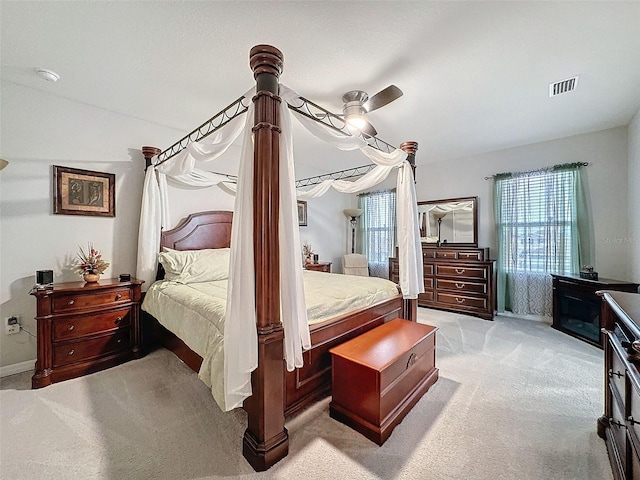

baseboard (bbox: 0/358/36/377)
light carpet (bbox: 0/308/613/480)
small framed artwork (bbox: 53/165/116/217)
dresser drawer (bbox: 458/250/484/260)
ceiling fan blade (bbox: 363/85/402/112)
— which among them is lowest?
light carpet (bbox: 0/308/613/480)

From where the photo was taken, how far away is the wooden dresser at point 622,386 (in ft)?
3.41

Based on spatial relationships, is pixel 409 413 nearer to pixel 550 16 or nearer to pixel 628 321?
pixel 628 321

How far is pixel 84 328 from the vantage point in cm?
242

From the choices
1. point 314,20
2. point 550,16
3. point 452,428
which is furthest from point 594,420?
point 314,20

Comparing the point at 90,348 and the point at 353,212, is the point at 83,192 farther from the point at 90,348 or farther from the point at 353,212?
the point at 353,212

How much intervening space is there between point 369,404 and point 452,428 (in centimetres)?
62

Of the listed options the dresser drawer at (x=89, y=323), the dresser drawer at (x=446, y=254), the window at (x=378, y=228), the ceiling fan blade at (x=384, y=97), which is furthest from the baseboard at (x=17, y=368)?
the dresser drawer at (x=446, y=254)

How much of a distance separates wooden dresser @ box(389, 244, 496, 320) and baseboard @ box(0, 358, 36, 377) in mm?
4583

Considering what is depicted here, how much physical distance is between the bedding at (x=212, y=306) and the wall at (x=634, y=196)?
3.00m

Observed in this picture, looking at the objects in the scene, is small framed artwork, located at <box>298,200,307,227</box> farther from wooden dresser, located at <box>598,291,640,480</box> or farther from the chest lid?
wooden dresser, located at <box>598,291,640,480</box>

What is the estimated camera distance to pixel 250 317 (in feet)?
4.58

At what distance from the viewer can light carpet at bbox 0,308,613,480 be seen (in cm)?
140

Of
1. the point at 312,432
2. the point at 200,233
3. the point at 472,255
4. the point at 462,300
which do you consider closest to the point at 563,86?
the point at 472,255

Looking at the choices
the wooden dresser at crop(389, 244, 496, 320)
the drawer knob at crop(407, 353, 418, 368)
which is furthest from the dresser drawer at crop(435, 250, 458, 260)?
the drawer knob at crop(407, 353, 418, 368)
